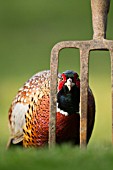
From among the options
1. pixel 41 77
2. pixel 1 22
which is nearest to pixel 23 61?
pixel 1 22

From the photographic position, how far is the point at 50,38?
61.9 ft

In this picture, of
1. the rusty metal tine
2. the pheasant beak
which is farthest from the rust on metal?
the pheasant beak

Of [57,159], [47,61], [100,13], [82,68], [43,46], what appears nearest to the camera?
[57,159]

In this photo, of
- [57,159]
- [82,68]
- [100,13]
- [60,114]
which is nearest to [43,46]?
[60,114]

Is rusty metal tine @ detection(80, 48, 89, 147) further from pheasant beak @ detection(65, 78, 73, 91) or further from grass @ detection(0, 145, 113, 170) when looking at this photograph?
grass @ detection(0, 145, 113, 170)

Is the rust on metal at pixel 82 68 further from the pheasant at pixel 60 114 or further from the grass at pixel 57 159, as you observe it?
the grass at pixel 57 159

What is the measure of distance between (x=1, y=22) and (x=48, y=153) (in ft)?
51.1

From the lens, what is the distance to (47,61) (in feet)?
50.6

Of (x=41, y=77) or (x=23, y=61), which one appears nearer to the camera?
(x=41, y=77)

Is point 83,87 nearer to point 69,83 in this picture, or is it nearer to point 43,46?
point 69,83

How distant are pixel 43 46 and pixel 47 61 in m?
2.82

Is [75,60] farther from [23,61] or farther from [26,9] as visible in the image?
[26,9]

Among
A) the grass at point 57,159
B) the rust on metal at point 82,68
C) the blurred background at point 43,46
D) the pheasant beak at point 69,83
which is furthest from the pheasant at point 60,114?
the grass at point 57,159

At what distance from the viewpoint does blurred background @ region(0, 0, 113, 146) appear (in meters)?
11.1
